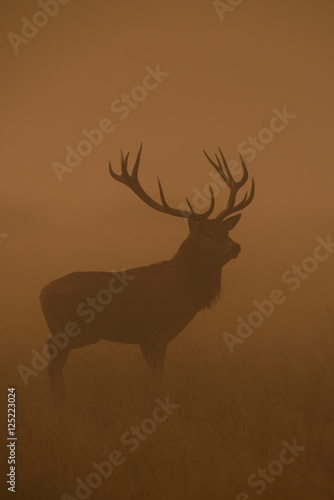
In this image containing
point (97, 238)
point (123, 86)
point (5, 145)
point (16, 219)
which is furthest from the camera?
point (5, 145)

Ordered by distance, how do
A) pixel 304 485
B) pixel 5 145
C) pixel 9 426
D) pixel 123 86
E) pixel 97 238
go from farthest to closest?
pixel 5 145 < pixel 123 86 < pixel 97 238 < pixel 9 426 < pixel 304 485

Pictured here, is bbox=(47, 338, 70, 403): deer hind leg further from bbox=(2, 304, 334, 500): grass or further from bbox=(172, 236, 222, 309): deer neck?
bbox=(172, 236, 222, 309): deer neck

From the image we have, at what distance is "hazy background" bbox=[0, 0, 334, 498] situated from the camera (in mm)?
10227

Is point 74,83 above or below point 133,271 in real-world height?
above

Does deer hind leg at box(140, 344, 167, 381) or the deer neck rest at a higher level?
the deer neck

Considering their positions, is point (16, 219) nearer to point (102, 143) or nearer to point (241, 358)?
point (102, 143)

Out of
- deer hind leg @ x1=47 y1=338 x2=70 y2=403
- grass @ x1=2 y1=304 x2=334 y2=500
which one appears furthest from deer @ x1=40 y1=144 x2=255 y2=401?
grass @ x1=2 y1=304 x2=334 y2=500

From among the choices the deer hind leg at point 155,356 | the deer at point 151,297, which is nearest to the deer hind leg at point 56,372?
the deer at point 151,297

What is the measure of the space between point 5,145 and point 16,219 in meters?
2.47

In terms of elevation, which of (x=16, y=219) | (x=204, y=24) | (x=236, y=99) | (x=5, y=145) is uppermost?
(x=204, y=24)

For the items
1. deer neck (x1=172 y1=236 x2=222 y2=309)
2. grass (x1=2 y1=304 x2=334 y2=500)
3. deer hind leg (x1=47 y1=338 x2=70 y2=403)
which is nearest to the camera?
grass (x1=2 y1=304 x2=334 y2=500)

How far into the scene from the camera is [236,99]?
11.8 meters

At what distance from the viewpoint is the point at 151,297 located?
4977mm

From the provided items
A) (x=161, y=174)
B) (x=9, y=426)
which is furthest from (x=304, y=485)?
(x=161, y=174)
